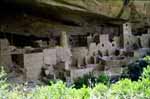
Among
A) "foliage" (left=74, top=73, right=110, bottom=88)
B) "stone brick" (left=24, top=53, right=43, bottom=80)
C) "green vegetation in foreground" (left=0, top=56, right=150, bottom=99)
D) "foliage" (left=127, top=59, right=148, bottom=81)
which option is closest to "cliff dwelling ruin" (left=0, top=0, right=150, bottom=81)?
"stone brick" (left=24, top=53, right=43, bottom=80)

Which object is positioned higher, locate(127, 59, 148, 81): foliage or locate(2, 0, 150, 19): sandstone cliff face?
locate(2, 0, 150, 19): sandstone cliff face

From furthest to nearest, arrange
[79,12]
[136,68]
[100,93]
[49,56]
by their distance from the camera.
Answer: 1. [79,12]
2. [49,56]
3. [136,68]
4. [100,93]

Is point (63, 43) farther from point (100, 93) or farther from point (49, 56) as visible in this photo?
point (100, 93)

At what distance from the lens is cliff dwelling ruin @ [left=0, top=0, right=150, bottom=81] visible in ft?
34.1

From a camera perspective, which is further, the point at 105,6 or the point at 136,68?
the point at 105,6

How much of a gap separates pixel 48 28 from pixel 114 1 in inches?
99.0

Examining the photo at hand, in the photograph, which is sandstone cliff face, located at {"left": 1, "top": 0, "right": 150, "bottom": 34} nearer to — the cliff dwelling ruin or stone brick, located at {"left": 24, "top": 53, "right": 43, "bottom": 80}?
the cliff dwelling ruin

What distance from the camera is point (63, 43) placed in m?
12.0

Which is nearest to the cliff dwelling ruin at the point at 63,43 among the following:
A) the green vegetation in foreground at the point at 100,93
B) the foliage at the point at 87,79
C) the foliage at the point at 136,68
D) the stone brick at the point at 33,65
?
the stone brick at the point at 33,65

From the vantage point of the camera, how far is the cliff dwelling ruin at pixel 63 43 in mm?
10391

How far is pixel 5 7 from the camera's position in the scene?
12.5 meters

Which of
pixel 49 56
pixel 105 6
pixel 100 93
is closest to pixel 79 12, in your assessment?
pixel 105 6

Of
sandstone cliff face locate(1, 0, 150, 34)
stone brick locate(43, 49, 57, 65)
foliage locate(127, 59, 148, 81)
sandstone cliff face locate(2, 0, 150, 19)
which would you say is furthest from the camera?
sandstone cliff face locate(1, 0, 150, 34)

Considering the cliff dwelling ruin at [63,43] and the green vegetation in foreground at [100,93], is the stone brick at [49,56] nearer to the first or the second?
the cliff dwelling ruin at [63,43]
